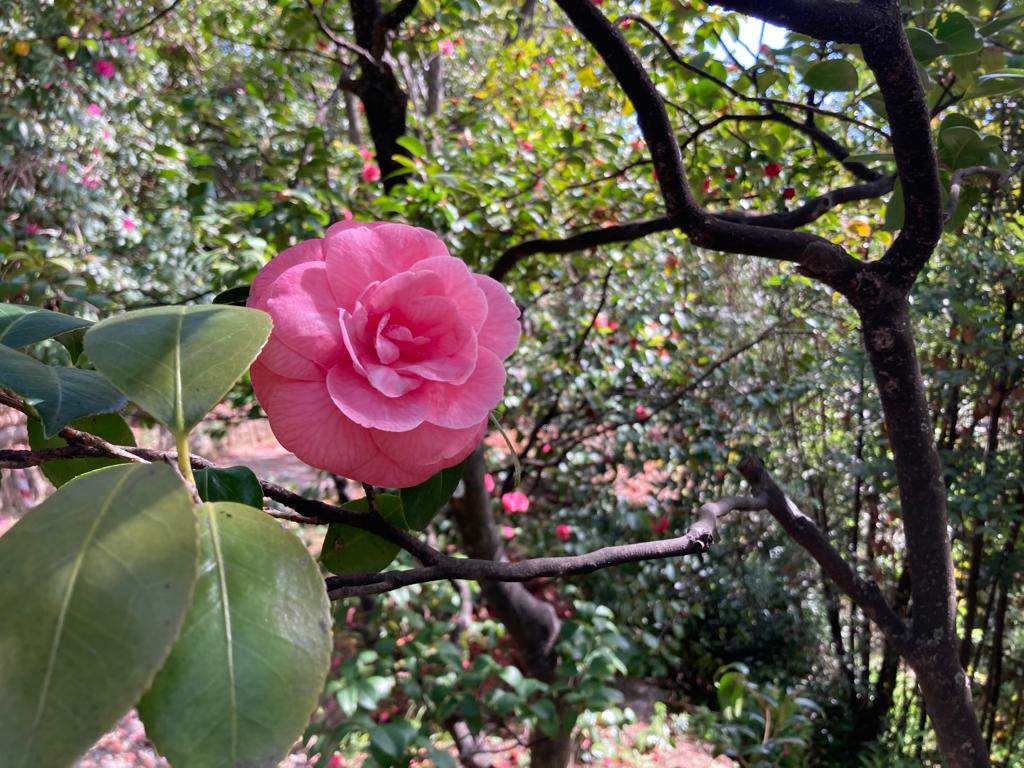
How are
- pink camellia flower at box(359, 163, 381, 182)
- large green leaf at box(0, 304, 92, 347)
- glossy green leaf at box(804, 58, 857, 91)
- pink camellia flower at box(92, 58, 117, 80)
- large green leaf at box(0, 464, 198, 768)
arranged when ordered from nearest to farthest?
large green leaf at box(0, 464, 198, 768)
large green leaf at box(0, 304, 92, 347)
glossy green leaf at box(804, 58, 857, 91)
pink camellia flower at box(359, 163, 381, 182)
pink camellia flower at box(92, 58, 117, 80)

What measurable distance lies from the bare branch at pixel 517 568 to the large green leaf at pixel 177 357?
0.12 metres

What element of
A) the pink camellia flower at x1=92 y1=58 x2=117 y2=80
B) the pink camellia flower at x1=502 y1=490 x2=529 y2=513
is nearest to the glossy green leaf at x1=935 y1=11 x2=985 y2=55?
the pink camellia flower at x1=502 y1=490 x2=529 y2=513

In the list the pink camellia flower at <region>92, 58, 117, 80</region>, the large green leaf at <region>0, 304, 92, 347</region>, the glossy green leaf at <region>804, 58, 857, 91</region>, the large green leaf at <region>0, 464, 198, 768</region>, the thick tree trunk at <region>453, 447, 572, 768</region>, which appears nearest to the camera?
the large green leaf at <region>0, 464, 198, 768</region>

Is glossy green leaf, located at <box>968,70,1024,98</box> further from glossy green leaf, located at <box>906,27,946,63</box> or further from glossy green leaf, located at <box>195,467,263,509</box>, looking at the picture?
glossy green leaf, located at <box>195,467,263,509</box>

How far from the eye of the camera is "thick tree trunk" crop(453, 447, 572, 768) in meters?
1.57

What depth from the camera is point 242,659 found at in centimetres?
21

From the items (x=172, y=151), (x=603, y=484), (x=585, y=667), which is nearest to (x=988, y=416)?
(x=603, y=484)

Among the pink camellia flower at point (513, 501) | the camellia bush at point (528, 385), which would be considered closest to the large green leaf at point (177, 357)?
the camellia bush at point (528, 385)

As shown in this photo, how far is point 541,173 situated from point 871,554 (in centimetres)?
187

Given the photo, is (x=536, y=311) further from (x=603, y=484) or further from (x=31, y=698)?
(x=31, y=698)

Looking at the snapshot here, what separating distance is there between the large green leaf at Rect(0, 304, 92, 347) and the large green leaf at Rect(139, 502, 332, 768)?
0.45 ft

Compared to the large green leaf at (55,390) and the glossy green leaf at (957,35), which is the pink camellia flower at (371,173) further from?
the large green leaf at (55,390)

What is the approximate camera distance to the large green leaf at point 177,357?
0.25 m

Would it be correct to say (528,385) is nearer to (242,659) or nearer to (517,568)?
(517,568)
